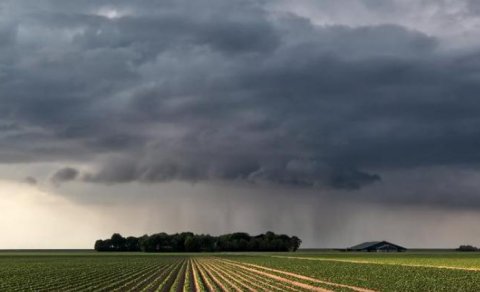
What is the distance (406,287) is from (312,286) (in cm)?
716

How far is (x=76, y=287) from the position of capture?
49.2 m

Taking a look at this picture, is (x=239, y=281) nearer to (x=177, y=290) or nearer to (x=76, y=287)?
(x=177, y=290)

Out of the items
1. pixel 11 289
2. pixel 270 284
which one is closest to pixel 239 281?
pixel 270 284

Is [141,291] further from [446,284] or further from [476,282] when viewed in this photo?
[476,282]

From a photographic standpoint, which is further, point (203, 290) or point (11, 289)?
point (11, 289)

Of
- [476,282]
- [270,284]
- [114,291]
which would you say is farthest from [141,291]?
[476,282]

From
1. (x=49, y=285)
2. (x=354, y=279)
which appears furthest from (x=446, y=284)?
(x=49, y=285)

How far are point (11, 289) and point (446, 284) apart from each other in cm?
3358

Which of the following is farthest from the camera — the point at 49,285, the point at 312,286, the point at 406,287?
the point at 49,285

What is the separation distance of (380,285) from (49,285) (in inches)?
1075

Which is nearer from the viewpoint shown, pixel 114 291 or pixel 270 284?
pixel 114 291

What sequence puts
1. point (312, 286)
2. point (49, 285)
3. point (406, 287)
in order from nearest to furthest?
point (406, 287)
point (312, 286)
point (49, 285)

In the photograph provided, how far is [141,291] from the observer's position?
45031 mm

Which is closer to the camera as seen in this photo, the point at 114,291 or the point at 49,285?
the point at 114,291
